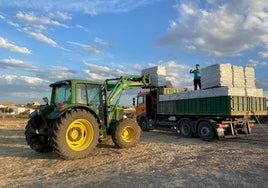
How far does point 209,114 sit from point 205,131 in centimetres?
84

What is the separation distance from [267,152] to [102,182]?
6.57m

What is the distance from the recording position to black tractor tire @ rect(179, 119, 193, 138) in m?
17.2

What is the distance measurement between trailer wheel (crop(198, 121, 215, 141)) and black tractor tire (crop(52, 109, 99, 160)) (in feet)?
21.1

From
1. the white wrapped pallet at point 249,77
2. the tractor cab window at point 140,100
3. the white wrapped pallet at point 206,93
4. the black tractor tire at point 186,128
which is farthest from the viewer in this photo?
the tractor cab window at point 140,100

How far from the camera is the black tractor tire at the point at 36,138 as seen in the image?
11.9 metres

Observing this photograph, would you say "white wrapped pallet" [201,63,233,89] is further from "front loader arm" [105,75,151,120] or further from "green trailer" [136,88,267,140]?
"front loader arm" [105,75,151,120]

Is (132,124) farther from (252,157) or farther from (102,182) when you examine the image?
(102,182)

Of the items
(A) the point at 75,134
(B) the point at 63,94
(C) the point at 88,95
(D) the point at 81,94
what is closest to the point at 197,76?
(C) the point at 88,95

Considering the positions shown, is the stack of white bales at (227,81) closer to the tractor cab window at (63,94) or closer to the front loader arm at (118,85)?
the front loader arm at (118,85)

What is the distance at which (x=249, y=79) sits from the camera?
52.7 feet

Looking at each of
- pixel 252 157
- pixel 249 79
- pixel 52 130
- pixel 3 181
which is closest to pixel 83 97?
pixel 52 130

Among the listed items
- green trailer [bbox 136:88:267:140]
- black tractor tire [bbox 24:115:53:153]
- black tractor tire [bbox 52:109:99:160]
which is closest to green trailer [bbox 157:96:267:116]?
green trailer [bbox 136:88:267:140]

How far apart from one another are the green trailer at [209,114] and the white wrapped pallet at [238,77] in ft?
2.21

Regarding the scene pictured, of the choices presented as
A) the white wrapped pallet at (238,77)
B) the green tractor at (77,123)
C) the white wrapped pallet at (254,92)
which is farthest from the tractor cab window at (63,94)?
the white wrapped pallet at (254,92)
